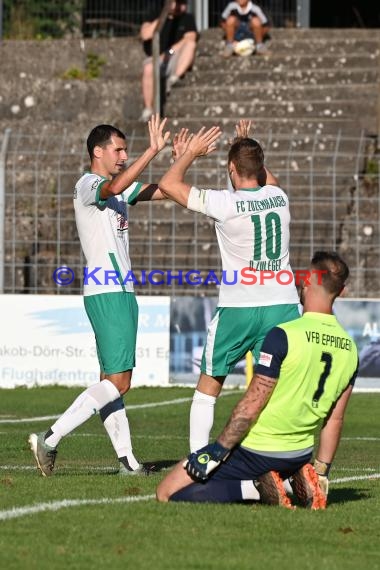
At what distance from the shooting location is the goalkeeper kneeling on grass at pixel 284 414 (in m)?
7.41

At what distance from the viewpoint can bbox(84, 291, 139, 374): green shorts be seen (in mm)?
9383

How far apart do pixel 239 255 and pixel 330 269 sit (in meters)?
1.46

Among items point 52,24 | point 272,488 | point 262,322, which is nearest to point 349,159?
point 52,24

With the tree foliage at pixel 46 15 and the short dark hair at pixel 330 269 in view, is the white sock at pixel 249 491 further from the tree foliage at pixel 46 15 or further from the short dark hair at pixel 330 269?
the tree foliage at pixel 46 15

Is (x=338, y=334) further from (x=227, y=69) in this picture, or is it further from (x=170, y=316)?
(x=227, y=69)

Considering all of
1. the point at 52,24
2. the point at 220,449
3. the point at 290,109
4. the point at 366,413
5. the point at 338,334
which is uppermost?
the point at 52,24

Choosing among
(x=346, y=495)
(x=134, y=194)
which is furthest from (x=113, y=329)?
(x=346, y=495)

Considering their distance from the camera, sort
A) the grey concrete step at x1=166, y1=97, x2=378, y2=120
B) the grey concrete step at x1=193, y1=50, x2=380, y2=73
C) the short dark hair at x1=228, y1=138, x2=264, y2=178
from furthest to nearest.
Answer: the grey concrete step at x1=193, y1=50, x2=380, y2=73 → the grey concrete step at x1=166, y1=97, x2=378, y2=120 → the short dark hair at x1=228, y1=138, x2=264, y2=178

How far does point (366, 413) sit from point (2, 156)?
5872 mm

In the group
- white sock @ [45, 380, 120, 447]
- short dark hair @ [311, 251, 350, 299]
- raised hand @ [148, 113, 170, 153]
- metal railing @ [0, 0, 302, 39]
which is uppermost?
metal railing @ [0, 0, 302, 39]

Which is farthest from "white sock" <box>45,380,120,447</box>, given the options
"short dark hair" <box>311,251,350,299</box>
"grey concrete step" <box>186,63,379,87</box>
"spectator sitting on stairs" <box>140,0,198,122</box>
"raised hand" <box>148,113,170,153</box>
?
"grey concrete step" <box>186,63,379,87</box>

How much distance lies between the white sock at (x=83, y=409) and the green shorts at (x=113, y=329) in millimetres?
147

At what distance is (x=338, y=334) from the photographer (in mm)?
7578

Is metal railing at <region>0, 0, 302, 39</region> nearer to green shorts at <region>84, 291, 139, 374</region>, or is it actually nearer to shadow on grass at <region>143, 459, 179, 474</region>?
shadow on grass at <region>143, 459, 179, 474</region>
